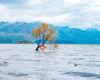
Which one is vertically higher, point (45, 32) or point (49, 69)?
point (45, 32)

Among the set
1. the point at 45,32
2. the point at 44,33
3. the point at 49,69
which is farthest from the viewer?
the point at 45,32

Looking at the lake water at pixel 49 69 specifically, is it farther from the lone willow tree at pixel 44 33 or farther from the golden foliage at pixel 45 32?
the golden foliage at pixel 45 32

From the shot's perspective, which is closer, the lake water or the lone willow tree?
the lake water

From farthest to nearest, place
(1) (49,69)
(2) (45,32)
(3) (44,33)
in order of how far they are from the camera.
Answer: (2) (45,32)
(3) (44,33)
(1) (49,69)

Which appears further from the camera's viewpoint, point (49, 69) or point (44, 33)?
point (44, 33)

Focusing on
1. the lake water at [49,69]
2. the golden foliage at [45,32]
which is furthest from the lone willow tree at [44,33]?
the lake water at [49,69]

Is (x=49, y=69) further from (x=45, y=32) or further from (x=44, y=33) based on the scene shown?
(x=45, y=32)

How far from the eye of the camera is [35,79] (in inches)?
1767

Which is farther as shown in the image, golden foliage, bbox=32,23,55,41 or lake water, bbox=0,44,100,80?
golden foliage, bbox=32,23,55,41

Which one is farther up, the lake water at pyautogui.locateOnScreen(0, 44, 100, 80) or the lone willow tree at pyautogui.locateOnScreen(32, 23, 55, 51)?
the lone willow tree at pyautogui.locateOnScreen(32, 23, 55, 51)

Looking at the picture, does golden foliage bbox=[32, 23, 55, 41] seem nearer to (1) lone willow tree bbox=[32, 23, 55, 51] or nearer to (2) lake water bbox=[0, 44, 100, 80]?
(1) lone willow tree bbox=[32, 23, 55, 51]

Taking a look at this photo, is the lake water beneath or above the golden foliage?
beneath

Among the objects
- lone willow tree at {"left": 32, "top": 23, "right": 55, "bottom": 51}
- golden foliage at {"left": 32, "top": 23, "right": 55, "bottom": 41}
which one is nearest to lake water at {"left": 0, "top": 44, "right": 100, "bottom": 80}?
lone willow tree at {"left": 32, "top": 23, "right": 55, "bottom": 51}

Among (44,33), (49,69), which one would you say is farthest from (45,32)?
(49,69)
